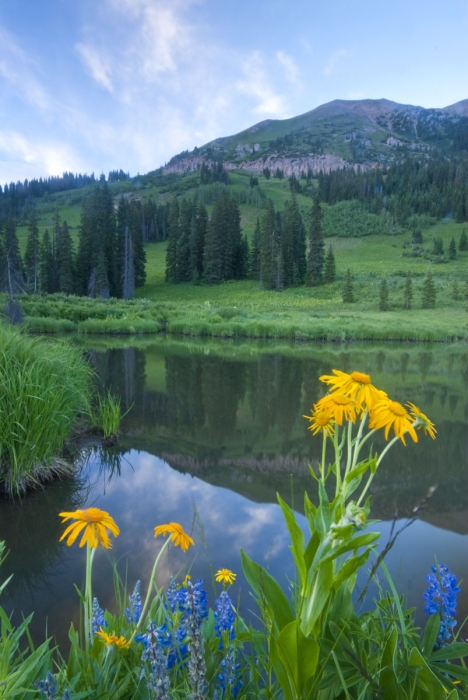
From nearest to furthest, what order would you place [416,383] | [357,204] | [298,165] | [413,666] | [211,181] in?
[413,666], [416,383], [357,204], [211,181], [298,165]

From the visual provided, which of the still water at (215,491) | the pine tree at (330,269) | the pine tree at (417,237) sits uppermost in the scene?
the pine tree at (417,237)

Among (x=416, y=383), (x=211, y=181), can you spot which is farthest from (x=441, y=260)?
(x=211, y=181)

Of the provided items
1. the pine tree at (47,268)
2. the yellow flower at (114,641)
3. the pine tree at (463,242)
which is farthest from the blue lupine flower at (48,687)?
the pine tree at (463,242)

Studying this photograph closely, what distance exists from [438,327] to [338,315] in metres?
6.98

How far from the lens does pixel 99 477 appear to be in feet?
16.9

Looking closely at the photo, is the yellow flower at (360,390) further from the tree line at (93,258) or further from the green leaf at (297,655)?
the tree line at (93,258)

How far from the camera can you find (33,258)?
51719mm

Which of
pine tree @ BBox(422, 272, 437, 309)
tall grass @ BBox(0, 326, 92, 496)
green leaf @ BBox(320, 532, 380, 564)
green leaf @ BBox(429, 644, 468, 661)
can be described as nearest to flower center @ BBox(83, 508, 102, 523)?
green leaf @ BBox(320, 532, 380, 564)

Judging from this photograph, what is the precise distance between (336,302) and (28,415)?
36.0m

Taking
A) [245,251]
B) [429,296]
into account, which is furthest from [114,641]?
[245,251]

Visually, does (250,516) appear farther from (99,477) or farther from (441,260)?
(441,260)

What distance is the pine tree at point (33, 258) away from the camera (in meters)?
50.3

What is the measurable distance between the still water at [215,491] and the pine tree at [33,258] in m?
44.5

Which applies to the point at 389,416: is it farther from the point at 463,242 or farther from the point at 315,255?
the point at 463,242
